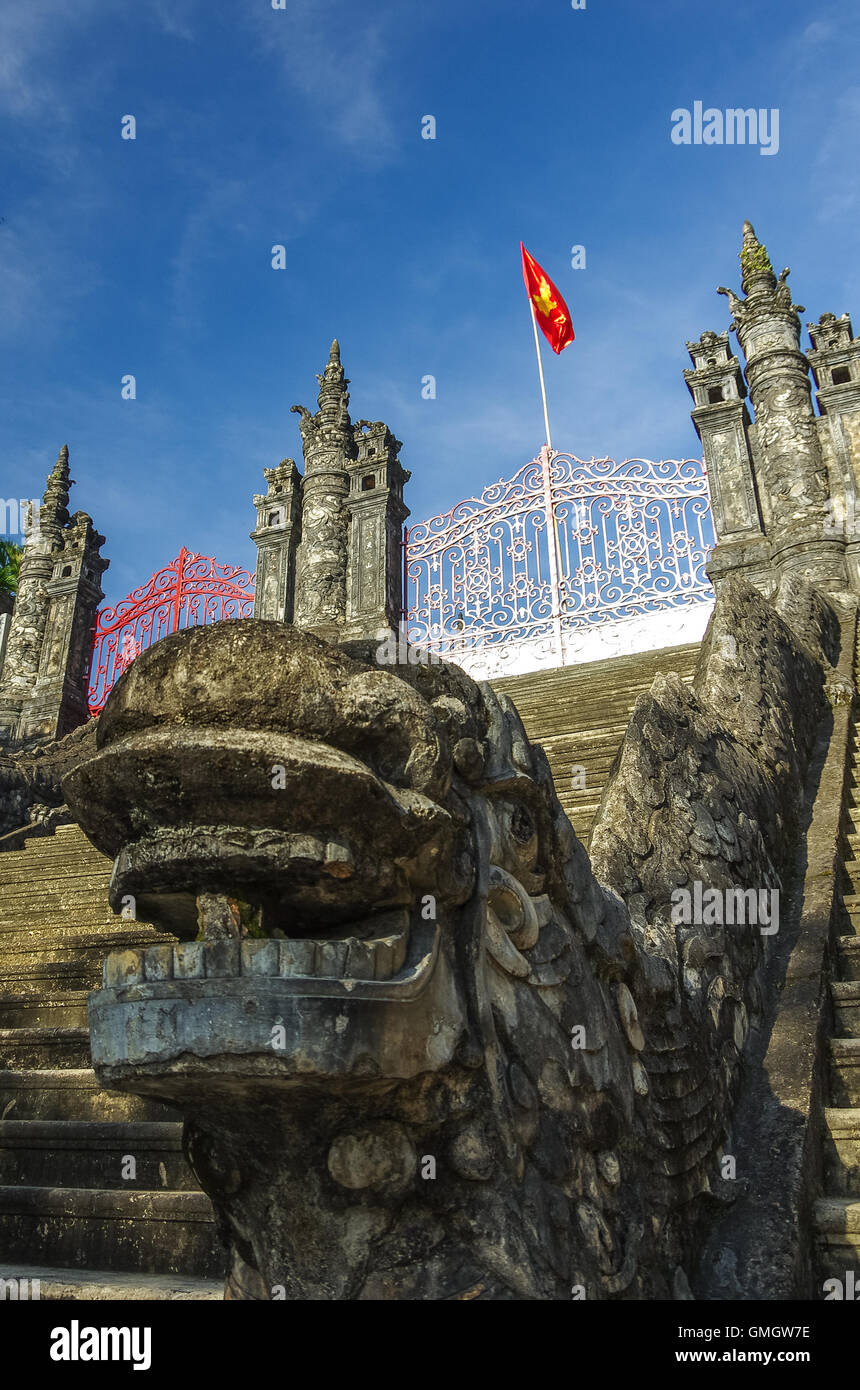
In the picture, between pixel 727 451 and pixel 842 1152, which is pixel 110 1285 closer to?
pixel 842 1152

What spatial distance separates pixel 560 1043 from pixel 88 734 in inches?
357

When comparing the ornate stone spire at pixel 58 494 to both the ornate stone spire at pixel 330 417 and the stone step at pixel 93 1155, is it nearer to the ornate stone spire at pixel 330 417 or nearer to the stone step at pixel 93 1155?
the ornate stone spire at pixel 330 417

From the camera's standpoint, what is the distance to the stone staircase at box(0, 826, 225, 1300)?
254cm

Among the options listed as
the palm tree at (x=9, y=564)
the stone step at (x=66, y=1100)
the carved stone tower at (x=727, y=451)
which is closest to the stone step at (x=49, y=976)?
the stone step at (x=66, y=1100)

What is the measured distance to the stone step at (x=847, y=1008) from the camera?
10.9 feet

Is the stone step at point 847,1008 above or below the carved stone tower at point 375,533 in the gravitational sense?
below

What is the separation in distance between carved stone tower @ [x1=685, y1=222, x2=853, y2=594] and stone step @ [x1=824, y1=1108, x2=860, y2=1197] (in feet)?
28.6

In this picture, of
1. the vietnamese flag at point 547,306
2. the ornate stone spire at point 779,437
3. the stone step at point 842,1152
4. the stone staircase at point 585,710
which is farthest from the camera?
the vietnamese flag at point 547,306

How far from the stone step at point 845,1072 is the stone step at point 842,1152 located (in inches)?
6.4

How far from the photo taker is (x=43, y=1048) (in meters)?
3.77

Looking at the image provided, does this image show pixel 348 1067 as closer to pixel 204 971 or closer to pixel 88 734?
pixel 204 971

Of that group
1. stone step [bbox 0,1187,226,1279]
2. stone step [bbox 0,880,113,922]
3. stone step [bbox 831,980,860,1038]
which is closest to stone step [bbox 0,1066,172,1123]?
stone step [bbox 0,1187,226,1279]

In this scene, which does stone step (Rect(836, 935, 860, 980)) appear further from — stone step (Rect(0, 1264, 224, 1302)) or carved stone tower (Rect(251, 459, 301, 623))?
carved stone tower (Rect(251, 459, 301, 623))

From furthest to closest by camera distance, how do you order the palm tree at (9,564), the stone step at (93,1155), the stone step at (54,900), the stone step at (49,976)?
the palm tree at (9,564)
the stone step at (54,900)
the stone step at (49,976)
the stone step at (93,1155)
